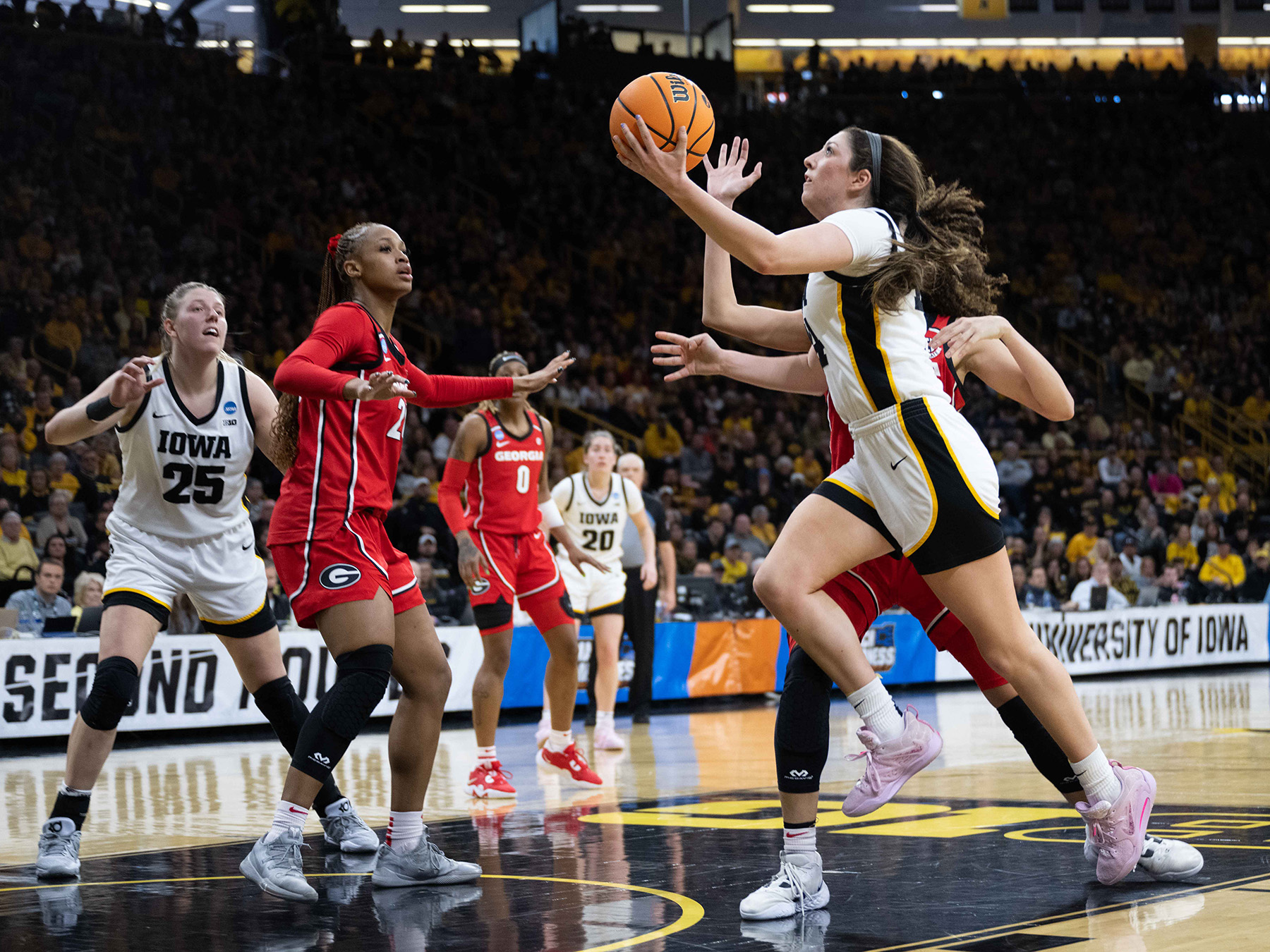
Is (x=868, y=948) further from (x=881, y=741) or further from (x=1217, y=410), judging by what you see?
(x=1217, y=410)

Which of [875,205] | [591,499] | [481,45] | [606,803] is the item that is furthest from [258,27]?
[875,205]

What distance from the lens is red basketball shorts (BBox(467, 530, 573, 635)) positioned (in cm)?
755

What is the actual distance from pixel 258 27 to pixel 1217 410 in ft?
58.4

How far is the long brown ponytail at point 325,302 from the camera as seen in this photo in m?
4.76

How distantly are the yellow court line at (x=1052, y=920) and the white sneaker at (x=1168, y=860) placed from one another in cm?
11

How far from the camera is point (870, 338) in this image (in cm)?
402

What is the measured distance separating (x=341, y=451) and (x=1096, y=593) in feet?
42.5

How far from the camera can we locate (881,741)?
4.08 meters

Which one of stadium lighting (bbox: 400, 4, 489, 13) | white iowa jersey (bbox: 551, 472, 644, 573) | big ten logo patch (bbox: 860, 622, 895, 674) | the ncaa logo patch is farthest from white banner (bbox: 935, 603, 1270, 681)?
stadium lighting (bbox: 400, 4, 489, 13)

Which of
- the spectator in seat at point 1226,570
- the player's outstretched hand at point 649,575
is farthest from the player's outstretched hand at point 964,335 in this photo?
the spectator in seat at point 1226,570

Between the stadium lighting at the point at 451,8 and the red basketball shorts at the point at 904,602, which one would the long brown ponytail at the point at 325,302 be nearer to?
the red basketball shorts at the point at 904,602

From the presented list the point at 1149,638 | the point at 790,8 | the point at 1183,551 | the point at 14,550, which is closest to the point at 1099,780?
the point at 14,550

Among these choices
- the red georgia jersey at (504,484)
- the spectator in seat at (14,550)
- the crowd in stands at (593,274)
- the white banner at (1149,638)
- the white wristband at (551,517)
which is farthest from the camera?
the crowd in stands at (593,274)

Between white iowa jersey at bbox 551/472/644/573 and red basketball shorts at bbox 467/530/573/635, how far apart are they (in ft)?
7.62
